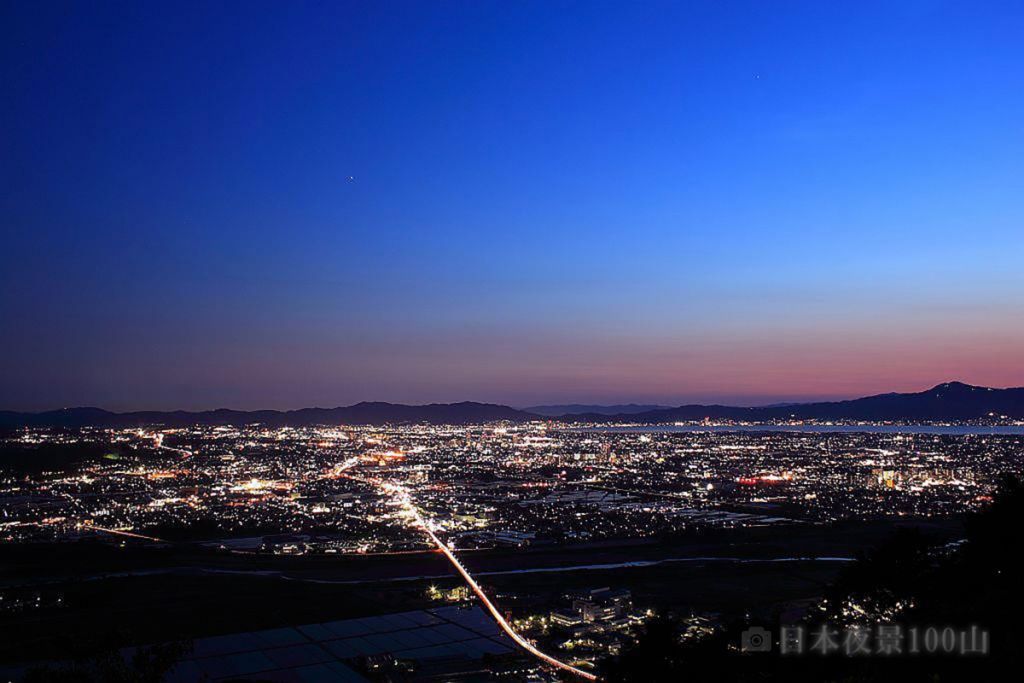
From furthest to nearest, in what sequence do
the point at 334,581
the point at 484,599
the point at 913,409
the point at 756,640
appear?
the point at 913,409, the point at 334,581, the point at 484,599, the point at 756,640

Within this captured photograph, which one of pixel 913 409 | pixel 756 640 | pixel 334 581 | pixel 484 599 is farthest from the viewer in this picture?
pixel 913 409

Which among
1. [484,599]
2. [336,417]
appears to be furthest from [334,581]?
[336,417]

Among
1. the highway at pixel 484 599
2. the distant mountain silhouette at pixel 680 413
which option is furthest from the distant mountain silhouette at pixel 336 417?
the highway at pixel 484 599

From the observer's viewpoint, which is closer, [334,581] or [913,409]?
[334,581]

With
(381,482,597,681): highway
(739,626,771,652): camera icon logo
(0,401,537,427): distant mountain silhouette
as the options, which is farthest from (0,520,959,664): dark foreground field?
(0,401,537,427): distant mountain silhouette

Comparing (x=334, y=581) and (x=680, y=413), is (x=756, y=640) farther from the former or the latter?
(x=680, y=413)

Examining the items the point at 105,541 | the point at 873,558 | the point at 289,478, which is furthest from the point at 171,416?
the point at 873,558

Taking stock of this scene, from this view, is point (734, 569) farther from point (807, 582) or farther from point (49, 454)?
point (49, 454)

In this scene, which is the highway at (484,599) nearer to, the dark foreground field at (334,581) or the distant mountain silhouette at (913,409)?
the dark foreground field at (334,581)

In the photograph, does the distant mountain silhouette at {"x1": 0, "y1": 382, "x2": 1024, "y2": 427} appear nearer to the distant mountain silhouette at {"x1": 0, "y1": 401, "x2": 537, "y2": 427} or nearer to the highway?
the distant mountain silhouette at {"x1": 0, "y1": 401, "x2": 537, "y2": 427}
